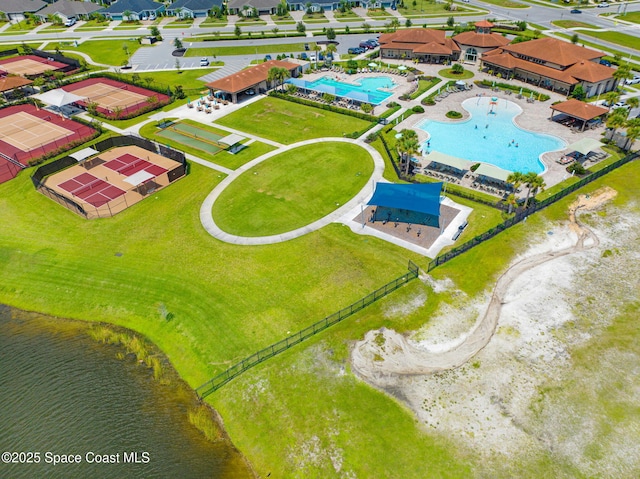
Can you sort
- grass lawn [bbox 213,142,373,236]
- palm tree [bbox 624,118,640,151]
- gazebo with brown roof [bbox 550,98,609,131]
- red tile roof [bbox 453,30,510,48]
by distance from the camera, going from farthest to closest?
red tile roof [bbox 453,30,510,48] → gazebo with brown roof [bbox 550,98,609,131] → palm tree [bbox 624,118,640,151] → grass lawn [bbox 213,142,373,236]

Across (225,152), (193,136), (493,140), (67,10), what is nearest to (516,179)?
(493,140)

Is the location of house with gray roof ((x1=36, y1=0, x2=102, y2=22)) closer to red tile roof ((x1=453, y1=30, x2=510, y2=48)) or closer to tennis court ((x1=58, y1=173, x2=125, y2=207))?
tennis court ((x1=58, y1=173, x2=125, y2=207))

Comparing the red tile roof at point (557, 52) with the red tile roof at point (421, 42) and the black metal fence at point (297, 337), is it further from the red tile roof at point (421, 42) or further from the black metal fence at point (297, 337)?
the black metal fence at point (297, 337)

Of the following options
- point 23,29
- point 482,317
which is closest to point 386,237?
point 482,317

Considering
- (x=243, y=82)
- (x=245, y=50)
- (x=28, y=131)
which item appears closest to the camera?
(x=28, y=131)

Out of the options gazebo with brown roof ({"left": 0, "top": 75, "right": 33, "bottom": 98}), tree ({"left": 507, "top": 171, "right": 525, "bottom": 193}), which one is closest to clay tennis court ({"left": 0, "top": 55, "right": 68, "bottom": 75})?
gazebo with brown roof ({"left": 0, "top": 75, "right": 33, "bottom": 98})

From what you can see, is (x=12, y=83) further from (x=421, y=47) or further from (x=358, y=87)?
(x=421, y=47)

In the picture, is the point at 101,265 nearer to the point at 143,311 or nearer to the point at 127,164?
the point at 143,311
